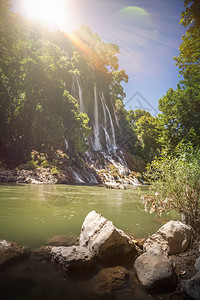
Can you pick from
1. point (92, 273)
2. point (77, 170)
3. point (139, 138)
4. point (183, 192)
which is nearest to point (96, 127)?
point (139, 138)

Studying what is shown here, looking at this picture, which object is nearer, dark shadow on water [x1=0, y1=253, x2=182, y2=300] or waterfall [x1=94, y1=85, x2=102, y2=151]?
dark shadow on water [x1=0, y1=253, x2=182, y2=300]

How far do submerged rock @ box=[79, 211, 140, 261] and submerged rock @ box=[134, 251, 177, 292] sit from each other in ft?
2.32

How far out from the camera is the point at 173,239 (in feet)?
15.3

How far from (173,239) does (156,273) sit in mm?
1687

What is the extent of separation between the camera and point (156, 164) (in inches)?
264

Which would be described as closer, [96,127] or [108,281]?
[108,281]

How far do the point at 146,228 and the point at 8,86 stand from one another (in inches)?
960

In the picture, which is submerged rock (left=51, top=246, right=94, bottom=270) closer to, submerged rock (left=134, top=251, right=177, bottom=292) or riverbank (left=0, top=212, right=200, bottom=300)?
riverbank (left=0, top=212, right=200, bottom=300)

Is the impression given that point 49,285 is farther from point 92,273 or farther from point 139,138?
point 139,138

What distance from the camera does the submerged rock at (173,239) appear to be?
4.57 metres

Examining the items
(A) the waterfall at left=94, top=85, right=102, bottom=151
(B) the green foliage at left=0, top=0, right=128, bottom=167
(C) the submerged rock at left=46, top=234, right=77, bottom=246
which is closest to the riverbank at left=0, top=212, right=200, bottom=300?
(C) the submerged rock at left=46, top=234, right=77, bottom=246

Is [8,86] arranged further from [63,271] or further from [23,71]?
[63,271]

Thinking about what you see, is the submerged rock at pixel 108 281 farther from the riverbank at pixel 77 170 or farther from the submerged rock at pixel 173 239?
the riverbank at pixel 77 170

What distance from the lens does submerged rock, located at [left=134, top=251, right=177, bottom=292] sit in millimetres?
3113
